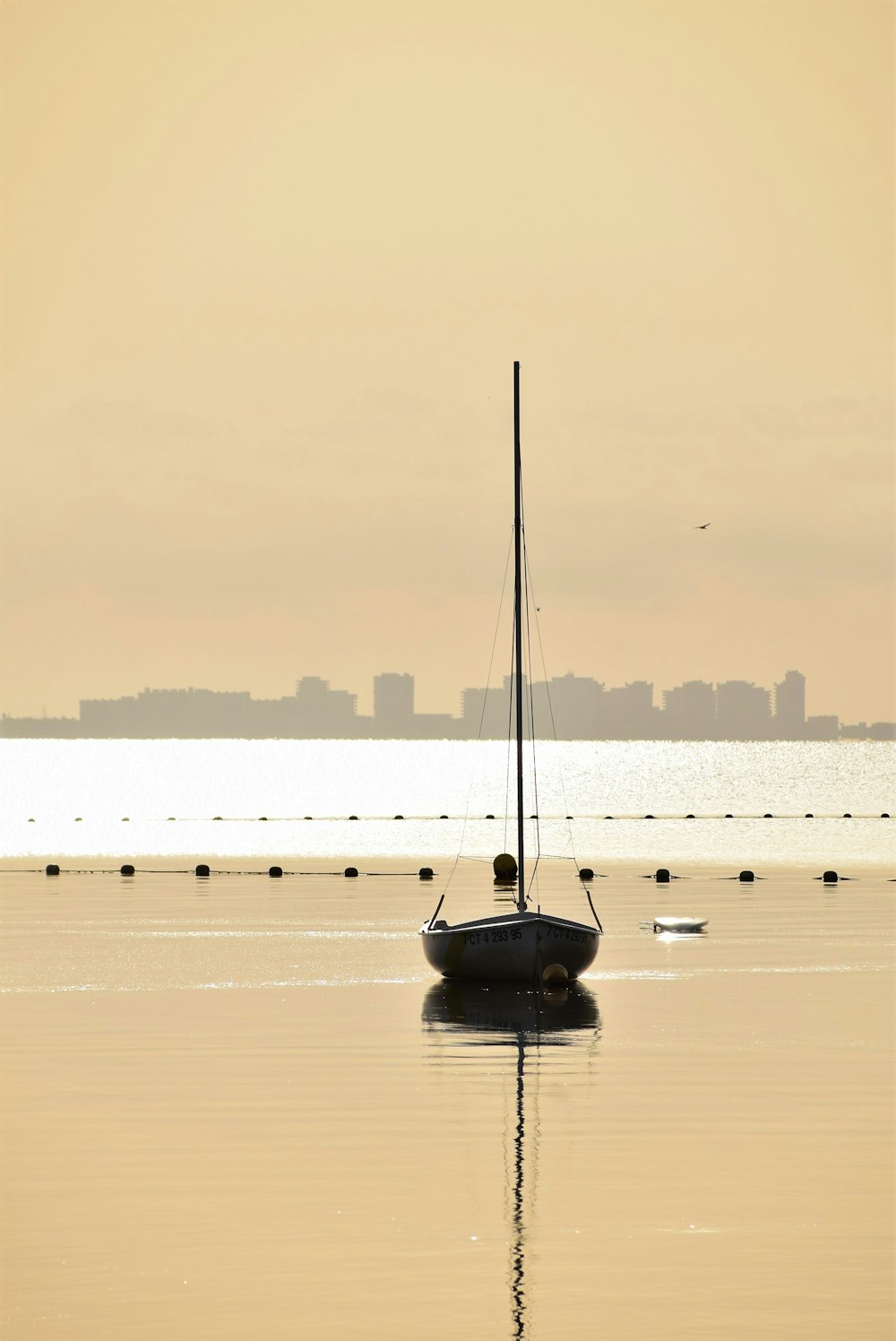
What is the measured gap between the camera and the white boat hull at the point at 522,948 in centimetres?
4138

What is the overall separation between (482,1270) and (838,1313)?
10.3ft

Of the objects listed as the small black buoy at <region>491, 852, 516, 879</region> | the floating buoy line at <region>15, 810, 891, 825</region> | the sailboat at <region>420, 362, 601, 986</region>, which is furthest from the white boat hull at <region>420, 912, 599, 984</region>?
the floating buoy line at <region>15, 810, 891, 825</region>

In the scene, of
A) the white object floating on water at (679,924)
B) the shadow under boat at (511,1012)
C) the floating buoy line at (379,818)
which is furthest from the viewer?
the floating buoy line at (379,818)

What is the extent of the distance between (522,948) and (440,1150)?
17.9m

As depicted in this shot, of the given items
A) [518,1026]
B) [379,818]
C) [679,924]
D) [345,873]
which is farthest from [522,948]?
[379,818]

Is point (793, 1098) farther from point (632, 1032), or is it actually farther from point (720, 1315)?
point (720, 1315)

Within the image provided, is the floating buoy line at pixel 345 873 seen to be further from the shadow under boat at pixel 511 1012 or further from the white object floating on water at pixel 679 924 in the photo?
the shadow under boat at pixel 511 1012

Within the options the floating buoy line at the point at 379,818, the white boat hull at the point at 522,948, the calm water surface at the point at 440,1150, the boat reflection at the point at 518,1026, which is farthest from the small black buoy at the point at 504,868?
the floating buoy line at the point at 379,818

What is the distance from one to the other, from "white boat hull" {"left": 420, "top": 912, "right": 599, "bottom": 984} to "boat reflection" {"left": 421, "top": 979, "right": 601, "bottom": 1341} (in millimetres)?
372

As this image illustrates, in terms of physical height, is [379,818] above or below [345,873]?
above

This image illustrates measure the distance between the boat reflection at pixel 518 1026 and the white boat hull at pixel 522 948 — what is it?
1.22ft

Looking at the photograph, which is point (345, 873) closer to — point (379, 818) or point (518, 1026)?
point (518, 1026)

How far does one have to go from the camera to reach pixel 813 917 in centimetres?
6175

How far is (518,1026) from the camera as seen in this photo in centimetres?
3603
